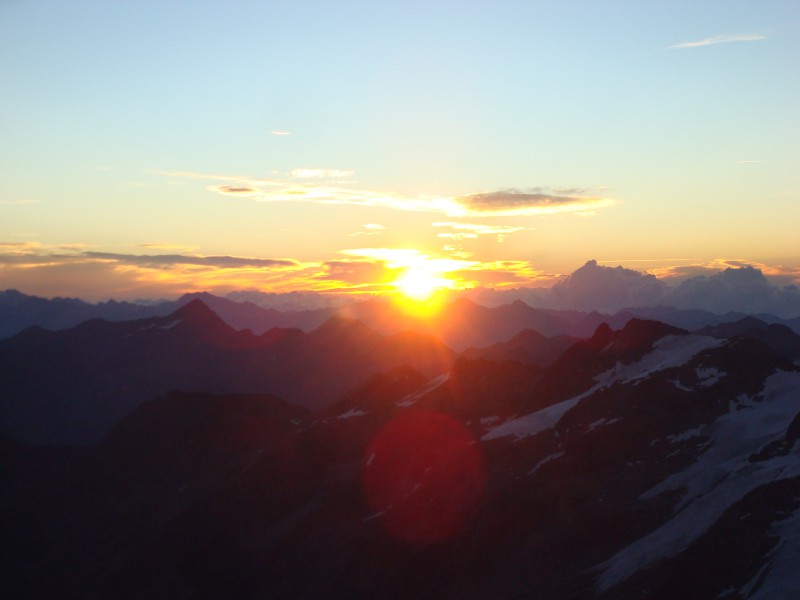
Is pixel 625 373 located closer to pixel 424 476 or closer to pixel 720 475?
pixel 424 476

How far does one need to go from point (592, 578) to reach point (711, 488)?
886 inches

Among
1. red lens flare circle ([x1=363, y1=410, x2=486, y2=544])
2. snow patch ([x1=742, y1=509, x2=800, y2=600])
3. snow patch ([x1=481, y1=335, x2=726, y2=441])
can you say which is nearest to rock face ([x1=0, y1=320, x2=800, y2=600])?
snow patch ([x1=742, y1=509, x2=800, y2=600])

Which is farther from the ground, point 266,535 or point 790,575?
point 790,575

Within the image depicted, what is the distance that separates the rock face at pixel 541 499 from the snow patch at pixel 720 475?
0.35 metres

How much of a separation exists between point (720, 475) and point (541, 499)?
89.5 feet

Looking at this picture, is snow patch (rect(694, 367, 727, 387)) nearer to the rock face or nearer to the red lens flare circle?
the rock face

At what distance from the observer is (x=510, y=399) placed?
188m

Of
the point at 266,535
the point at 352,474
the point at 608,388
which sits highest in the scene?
the point at 608,388

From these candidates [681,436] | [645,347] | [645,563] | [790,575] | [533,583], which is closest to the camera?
[790,575]

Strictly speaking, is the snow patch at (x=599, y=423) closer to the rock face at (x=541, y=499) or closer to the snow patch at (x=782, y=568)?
the rock face at (x=541, y=499)

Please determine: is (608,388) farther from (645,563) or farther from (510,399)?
(645,563)

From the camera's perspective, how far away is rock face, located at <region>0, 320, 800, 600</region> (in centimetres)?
9281

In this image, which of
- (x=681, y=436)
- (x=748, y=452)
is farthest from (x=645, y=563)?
(x=681, y=436)

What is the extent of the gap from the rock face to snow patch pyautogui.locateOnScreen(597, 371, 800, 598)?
0.35m
